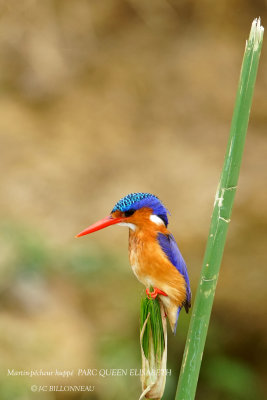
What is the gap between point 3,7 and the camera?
290 centimetres

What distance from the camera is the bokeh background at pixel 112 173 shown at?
184cm

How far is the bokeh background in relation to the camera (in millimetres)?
1841

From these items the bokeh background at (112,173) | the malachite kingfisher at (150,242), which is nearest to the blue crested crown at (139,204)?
the malachite kingfisher at (150,242)

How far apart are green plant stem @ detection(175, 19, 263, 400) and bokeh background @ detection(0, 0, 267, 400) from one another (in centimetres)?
114

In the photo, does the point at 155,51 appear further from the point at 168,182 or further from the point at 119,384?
the point at 119,384

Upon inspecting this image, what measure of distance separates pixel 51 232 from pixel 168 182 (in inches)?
22.2

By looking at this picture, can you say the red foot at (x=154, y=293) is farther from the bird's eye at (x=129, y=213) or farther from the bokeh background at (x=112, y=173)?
the bokeh background at (x=112, y=173)

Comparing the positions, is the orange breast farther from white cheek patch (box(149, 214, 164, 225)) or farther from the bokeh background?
the bokeh background

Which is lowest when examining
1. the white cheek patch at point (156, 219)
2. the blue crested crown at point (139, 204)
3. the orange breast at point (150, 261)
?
the orange breast at point (150, 261)

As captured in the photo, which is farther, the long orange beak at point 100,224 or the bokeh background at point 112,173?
the bokeh background at point 112,173

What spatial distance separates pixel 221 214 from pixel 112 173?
228 centimetres

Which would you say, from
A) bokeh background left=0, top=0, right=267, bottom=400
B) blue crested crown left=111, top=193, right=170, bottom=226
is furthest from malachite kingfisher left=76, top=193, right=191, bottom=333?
bokeh background left=0, top=0, right=267, bottom=400

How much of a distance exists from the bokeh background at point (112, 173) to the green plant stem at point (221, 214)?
3.74 ft

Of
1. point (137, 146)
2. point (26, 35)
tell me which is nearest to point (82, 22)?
point (26, 35)
